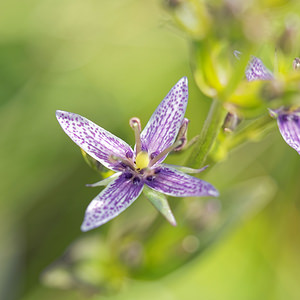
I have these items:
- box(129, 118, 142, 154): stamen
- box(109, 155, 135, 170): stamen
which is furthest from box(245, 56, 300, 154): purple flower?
box(109, 155, 135, 170): stamen

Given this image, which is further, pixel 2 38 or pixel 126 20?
pixel 126 20

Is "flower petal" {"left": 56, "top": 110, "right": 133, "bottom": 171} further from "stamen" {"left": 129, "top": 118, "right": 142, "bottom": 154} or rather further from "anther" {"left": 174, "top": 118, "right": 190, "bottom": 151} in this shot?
"anther" {"left": 174, "top": 118, "right": 190, "bottom": 151}

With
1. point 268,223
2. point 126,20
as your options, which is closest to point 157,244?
point 268,223

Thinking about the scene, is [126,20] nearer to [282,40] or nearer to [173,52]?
[173,52]

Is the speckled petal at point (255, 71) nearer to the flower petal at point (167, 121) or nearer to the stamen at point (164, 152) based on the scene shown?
the flower petal at point (167, 121)

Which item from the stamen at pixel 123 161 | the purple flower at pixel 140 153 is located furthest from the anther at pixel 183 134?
the stamen at pixel 123 161

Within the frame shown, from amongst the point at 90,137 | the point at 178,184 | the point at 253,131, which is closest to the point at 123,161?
the point at 90,137
